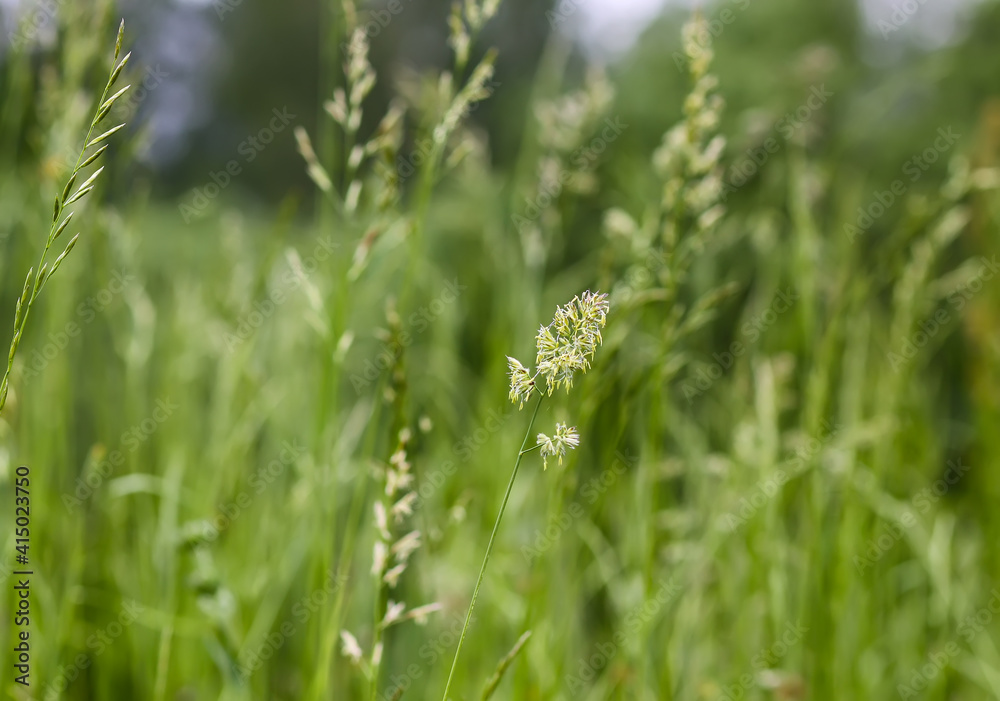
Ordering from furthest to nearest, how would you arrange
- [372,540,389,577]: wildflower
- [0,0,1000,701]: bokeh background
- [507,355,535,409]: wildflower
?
[0,0,1000,701]: bokeh background
[372,540,389,577]: wildflower
[507,355,535,409]: wildflower

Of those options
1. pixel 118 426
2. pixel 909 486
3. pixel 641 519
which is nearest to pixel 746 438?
pixel 641 519

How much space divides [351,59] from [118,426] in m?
1.47

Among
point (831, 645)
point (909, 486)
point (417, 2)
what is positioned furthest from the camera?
point (417, 2)

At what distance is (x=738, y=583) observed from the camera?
1.63m

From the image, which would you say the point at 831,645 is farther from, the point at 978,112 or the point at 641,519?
the point at 978,112

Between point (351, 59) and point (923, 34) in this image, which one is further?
point (923, 34)

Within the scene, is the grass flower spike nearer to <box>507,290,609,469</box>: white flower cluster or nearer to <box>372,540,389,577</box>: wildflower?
<box>507,290,609,469</box>: white flower cluster

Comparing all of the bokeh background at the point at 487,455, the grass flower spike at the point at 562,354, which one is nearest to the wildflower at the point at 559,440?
the grass flower spike at the point at 562,354

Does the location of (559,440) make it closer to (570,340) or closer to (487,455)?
(570,340)

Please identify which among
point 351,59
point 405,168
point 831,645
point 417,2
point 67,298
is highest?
point 351,59

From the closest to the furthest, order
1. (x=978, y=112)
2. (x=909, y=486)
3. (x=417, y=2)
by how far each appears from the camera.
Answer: (x=909, y=486)
(x=978, y=112)
(x=417, y=2)

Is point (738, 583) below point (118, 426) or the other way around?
below

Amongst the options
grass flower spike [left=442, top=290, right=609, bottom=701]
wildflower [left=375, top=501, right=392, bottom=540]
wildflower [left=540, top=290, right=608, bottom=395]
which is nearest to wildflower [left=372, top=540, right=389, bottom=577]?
wildflower [left=375, top=501, right=392, bottom=540]

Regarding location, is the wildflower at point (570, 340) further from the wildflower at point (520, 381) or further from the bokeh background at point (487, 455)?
the bokeh background at point (487, 455)
